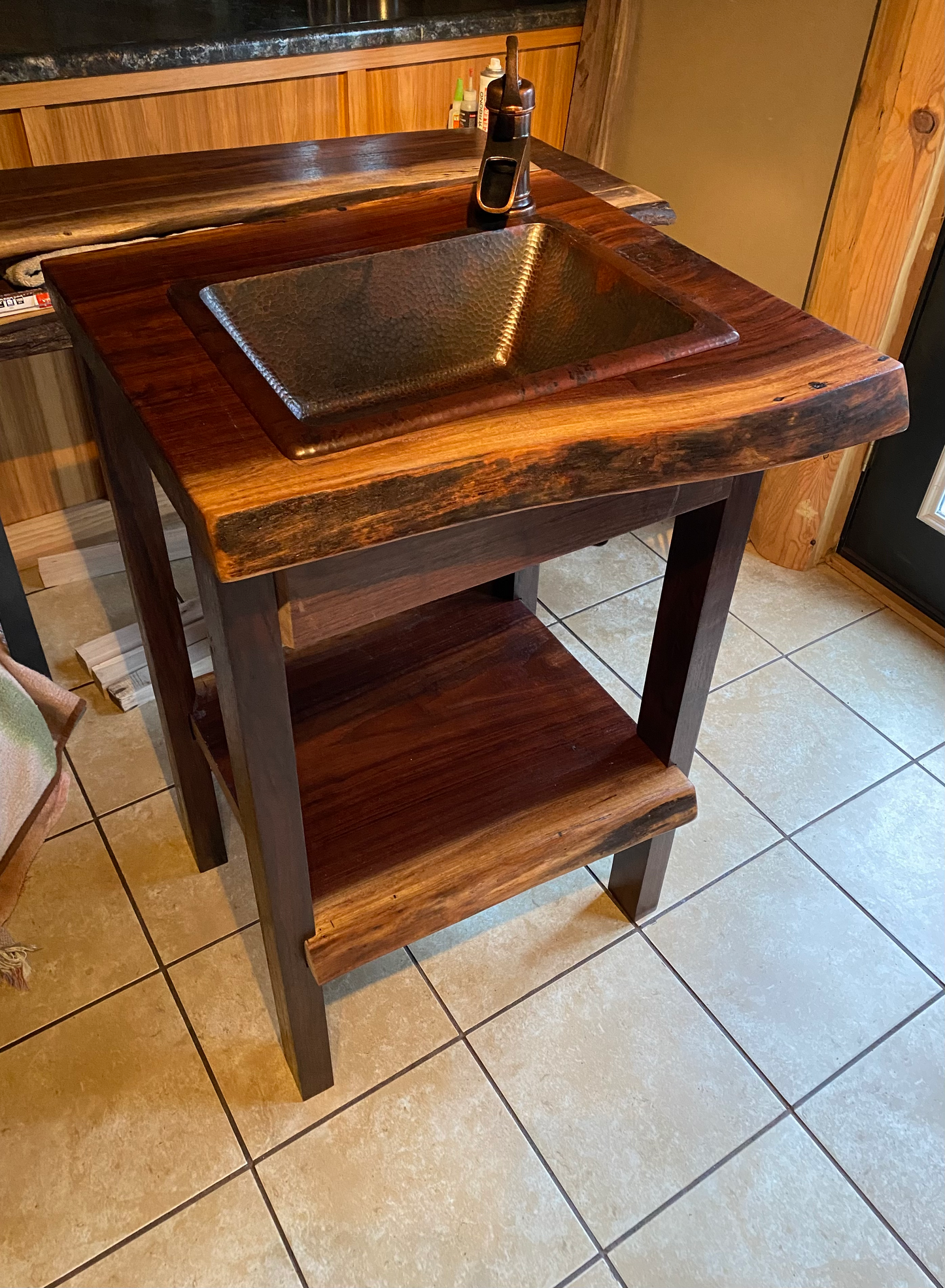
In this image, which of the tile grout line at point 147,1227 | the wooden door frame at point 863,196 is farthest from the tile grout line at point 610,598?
the tile grout line at point 147,1227

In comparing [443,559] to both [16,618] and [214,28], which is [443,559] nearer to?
[16,618]

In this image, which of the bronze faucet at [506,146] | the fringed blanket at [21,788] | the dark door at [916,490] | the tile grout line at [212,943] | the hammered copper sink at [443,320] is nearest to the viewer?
the hammered copper sink at [443,320]

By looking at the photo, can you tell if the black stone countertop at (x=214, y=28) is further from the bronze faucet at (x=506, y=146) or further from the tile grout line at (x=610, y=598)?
the tile grout line at (x=610, y=598)

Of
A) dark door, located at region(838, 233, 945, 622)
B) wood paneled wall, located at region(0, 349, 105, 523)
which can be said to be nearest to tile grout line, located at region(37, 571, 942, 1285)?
dark door, located at region(838, 233, 945, 622)

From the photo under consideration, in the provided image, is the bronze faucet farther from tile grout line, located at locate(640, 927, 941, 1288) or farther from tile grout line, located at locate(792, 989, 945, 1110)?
tile grout line, located at locate(792, 989, 945, 1110)

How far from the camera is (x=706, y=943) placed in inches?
57.4

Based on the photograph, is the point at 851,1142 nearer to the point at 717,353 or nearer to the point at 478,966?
the point at 478,966

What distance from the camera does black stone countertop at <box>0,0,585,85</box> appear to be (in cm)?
149

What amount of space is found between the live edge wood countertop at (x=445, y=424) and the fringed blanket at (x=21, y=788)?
0.55 meters

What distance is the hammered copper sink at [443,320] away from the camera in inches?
36.3

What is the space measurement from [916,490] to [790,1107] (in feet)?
4.02

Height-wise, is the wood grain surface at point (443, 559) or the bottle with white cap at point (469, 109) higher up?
the bottle with white cap at point (469, 109)

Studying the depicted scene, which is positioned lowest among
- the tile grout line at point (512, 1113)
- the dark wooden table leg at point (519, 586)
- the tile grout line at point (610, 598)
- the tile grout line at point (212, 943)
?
the tile grout line at point (512, 1113)

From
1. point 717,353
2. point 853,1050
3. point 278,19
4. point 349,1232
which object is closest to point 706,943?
point 853,1050
